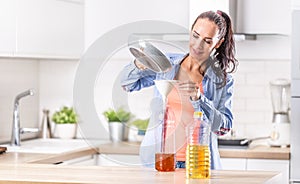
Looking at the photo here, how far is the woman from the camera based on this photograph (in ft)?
10.3

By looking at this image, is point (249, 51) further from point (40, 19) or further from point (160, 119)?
point (160, 119)

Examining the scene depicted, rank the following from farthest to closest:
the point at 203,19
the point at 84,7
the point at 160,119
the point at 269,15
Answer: the point at 84,7, the point at 269,15, the point at 203,19, the point at 160,119

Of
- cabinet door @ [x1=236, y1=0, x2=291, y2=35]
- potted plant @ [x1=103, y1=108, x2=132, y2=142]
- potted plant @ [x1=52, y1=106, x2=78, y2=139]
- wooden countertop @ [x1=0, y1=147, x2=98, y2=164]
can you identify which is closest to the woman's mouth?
wooden countertop @ [x1=0, y1=147, x2=98, y2=164]

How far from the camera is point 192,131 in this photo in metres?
2.88

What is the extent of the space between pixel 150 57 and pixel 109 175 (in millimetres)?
499

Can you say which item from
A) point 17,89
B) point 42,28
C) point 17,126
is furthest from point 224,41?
point 17,89

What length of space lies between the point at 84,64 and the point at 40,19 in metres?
1.60

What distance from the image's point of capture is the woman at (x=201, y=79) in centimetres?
314

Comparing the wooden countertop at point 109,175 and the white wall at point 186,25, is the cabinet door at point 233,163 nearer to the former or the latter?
the white wall at point 186,25

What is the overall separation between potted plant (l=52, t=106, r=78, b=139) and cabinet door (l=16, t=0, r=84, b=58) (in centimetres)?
44

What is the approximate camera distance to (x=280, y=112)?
4.82m

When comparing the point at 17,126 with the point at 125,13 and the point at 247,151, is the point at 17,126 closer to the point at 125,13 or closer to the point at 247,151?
the point at 125,13

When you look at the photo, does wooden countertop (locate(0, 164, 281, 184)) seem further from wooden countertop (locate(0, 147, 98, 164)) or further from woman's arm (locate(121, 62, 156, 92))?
wooden countertop (locate(0, 147, 98, 164))

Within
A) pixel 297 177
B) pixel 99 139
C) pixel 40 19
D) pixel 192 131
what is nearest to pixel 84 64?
pixel 99 139
